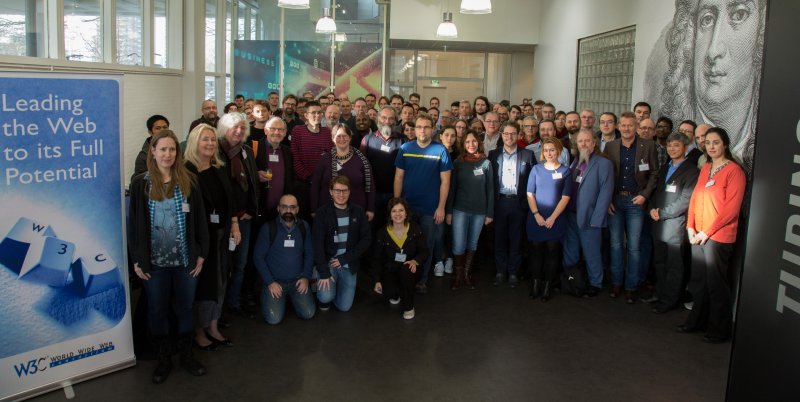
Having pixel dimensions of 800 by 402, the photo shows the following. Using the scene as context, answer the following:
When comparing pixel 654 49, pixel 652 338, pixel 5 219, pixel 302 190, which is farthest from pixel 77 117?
pixel 654 49

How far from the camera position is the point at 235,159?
4188 mm

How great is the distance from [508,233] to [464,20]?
19.3 ft

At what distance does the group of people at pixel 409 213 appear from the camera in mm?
3693

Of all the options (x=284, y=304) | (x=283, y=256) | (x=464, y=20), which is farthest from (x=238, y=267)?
(x=464, y=20)

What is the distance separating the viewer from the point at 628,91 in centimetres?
734

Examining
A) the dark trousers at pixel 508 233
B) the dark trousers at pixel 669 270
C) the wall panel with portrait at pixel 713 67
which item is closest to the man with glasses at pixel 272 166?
the dark trousers at pixel 508 233

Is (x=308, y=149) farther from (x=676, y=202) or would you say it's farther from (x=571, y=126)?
(x=676, y=202)

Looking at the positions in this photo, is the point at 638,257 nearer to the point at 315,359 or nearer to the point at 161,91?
the point at 315,359

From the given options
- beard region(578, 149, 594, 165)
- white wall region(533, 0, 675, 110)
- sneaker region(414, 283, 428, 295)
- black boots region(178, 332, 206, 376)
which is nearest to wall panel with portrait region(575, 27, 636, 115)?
white wall region(533, 0, 675, 110)

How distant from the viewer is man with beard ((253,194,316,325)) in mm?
4625

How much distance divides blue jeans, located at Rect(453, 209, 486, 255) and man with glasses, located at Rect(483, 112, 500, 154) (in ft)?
3.02

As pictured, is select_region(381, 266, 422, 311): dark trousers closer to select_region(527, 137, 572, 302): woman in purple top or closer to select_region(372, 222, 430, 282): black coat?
select_region(372, 222, 430, 282): black coat

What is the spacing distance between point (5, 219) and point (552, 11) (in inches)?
346

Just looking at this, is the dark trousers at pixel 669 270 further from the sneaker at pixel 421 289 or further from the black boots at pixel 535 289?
the sneaker at pixel 421 289
